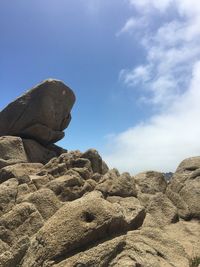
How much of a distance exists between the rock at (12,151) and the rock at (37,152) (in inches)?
Result: 60.6

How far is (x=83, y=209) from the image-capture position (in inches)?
690

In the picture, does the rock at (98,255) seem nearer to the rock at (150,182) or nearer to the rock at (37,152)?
the rock at (150,182)

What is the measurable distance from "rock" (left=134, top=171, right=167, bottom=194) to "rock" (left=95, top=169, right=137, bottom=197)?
6.47 feet

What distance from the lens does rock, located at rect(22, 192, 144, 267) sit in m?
16.4

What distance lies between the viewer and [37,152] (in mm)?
44094

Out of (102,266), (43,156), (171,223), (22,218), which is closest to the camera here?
(102,266)

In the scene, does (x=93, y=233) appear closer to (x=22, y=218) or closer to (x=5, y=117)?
(x=22, y=218)

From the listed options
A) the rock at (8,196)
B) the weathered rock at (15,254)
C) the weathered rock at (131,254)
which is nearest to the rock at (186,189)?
the weathered rock at (131,254)

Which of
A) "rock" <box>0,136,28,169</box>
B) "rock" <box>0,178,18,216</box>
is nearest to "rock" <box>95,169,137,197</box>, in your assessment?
"rock" <box>0,178,18,216</box>

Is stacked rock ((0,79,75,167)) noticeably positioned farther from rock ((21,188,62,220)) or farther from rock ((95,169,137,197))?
rock ((21,188,62,220))

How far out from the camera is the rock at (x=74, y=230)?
645 inches

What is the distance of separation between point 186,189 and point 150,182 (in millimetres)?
2782

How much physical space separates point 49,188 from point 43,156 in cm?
1973

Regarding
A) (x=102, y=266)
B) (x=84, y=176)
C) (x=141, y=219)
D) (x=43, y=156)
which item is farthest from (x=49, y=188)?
(x=43, y=156)
